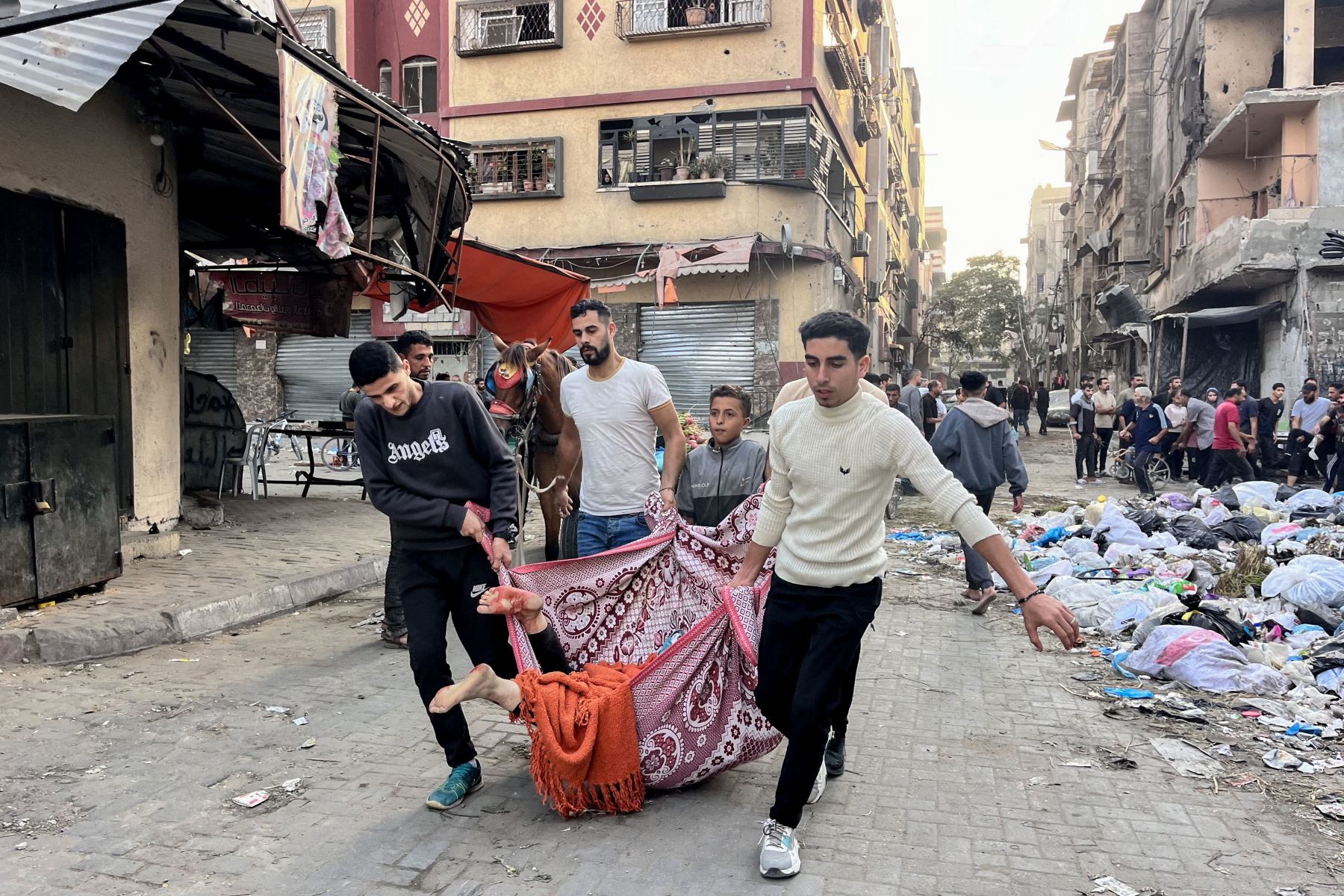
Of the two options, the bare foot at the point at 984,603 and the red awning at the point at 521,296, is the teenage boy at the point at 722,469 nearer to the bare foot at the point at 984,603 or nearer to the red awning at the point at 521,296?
the bare foot at the point at 984,603

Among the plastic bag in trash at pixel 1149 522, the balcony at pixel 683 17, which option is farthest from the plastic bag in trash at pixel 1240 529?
the balcony at pixel 683 17

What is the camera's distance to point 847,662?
3131 mm

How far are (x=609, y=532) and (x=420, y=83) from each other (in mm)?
21559

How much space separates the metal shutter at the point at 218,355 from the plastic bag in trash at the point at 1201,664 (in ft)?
76.9

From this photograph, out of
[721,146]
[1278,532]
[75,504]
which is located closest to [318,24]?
[721,146]

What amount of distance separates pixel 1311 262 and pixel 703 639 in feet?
65.5

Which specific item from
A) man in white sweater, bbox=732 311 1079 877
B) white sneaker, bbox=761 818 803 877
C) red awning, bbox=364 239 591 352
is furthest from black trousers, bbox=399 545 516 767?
red awning, bbox=364 239 591 352

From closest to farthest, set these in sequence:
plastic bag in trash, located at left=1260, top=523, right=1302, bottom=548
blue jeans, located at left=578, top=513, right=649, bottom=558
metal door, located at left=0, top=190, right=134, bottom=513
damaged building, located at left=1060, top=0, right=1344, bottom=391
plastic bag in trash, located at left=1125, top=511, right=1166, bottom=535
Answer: blue jeans, located at left=578, top=513, right=649, bottom=558
metal door, located at left=0, top=190, right=134, bottom=513
plastic bag in trash, located at left=1260, top=523, right=1302, bottom=548
plastic bag in trash, located at left=1125, top=511, right=1166, bottom=535
damaged building, located at left=1060, top=0, right=1344, bottom=391

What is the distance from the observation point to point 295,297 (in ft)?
38.1

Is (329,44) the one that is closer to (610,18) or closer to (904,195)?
(610,18)

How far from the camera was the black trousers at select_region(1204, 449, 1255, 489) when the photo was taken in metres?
14.7

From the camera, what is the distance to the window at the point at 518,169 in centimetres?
2136

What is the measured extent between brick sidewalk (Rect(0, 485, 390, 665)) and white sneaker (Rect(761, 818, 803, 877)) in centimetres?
459

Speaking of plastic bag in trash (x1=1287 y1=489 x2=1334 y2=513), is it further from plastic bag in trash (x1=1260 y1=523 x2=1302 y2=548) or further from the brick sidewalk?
the brick sidewalk
